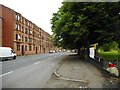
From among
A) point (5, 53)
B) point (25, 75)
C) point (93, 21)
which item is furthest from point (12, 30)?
point (25, 75)

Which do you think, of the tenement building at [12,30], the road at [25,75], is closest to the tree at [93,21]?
the road at [25,75]

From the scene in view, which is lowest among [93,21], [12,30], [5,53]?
[5,53]

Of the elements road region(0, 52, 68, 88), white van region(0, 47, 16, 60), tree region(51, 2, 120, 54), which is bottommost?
road region(0, 52, 68, 88)

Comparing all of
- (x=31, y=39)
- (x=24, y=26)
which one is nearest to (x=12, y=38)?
(x=24, y=26)

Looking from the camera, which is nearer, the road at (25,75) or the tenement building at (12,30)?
the road at (25,75)

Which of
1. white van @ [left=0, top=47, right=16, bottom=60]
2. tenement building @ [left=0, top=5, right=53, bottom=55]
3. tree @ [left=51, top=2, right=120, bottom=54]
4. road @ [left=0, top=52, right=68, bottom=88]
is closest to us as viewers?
road @ [left=0, top=52, right=68, bottom=88]

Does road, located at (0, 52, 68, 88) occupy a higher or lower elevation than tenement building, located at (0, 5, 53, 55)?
lower

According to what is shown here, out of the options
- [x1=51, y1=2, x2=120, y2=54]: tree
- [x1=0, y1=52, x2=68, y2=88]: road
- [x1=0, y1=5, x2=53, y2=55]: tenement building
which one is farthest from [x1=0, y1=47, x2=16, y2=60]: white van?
[x1=0, y1=5, x2=53, y2=55]: tenement building

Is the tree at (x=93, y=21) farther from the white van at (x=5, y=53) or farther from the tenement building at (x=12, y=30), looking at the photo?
the tenement building at (x=12, y=30)

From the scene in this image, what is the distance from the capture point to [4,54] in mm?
38125

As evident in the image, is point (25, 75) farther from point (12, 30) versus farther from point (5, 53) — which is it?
point (12, 30)

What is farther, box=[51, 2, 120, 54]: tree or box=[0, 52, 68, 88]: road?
box=[51, 2, 120, 54]: tree

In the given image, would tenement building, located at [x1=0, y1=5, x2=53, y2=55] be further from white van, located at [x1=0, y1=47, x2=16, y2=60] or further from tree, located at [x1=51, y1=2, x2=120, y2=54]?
tree, located at [x1=51, y1=2, x2=120, y2=54]

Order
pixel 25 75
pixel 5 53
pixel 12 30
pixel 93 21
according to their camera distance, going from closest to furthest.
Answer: pixel 25 75, pixel 93 21, pixel 5 53, pixel 12 30
